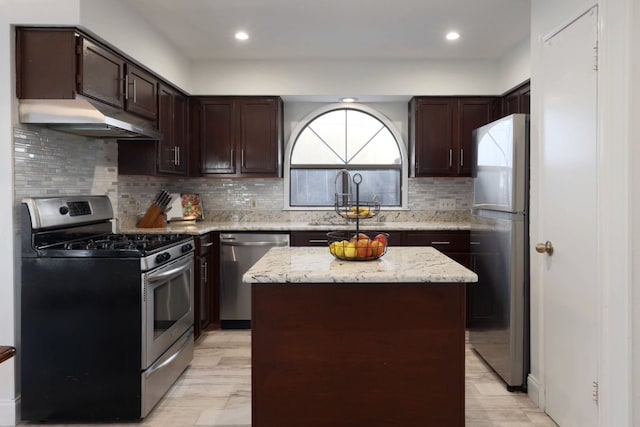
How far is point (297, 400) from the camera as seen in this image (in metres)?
1.92

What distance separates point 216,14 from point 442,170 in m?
2.51

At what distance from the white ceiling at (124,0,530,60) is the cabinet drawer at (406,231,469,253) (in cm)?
167

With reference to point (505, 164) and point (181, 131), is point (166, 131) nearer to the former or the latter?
point (181, 131)

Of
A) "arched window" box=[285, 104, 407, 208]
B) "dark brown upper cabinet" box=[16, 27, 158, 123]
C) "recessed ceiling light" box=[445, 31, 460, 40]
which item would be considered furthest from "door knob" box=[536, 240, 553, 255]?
"dark brown upper cabinet" box=[16, 27, 158, 123]

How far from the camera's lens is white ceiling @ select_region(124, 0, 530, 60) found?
3.13 metres

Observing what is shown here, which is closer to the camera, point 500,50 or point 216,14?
point 216,14

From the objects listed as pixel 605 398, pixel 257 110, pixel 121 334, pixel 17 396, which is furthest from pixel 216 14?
pixel 605 398

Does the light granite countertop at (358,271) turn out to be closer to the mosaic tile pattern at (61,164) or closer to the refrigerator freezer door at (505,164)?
the refrigerator freezer door at (505,164)

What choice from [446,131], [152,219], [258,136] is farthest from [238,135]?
[446,131]

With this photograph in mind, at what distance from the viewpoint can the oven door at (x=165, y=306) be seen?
249cm

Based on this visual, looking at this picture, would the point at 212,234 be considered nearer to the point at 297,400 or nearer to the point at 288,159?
the point at 288,159

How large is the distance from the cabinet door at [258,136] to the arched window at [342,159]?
1.51 ft

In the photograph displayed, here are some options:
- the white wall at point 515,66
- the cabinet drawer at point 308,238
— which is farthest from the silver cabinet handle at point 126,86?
the white wall at point 515,66

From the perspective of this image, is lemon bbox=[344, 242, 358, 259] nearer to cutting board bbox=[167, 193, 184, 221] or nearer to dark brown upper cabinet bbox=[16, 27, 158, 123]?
dark brown upper cabinet bbox=[16, 27, 158, 123]
